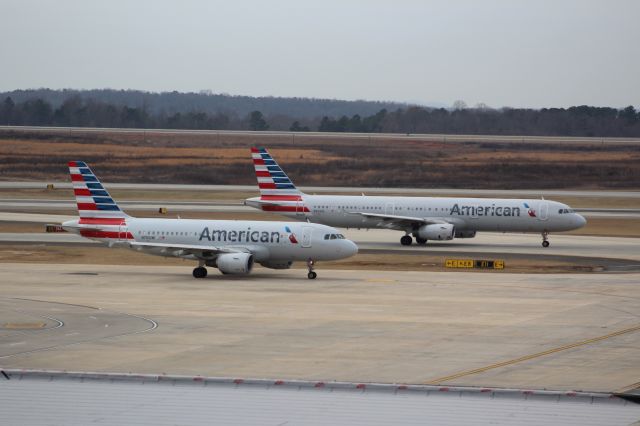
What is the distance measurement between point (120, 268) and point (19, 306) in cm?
1770

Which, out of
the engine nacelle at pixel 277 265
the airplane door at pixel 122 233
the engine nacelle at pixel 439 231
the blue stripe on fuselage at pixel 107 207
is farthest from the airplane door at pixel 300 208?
Result: the airplane door at pixel 122 233

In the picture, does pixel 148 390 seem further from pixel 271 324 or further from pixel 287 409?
pixel 271 324

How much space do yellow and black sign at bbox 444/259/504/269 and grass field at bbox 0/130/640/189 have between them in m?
73.9

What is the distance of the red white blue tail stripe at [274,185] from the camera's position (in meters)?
96.6

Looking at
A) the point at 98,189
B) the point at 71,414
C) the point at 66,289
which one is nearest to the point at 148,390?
the point at 71,414

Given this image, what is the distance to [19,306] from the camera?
186 ft

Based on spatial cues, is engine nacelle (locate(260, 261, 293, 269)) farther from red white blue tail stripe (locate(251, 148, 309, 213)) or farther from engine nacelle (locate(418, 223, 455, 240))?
red white blue tail stripe (locate(251, 148, 309, 213))

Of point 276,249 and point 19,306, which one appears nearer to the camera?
point 19,306

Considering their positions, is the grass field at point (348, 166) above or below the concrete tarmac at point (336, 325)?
above

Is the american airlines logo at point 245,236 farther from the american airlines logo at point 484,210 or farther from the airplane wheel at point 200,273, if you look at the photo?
the american airlines logo at point 484,210

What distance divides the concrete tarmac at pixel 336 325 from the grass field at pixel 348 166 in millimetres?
83983

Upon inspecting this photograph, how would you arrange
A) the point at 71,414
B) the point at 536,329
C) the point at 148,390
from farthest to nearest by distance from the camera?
the point at 536,329 < the point at 148,390 < the point at 71,414

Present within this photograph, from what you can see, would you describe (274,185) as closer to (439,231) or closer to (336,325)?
(439,231)

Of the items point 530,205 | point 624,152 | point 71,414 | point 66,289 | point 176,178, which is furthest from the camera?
point 624,152
